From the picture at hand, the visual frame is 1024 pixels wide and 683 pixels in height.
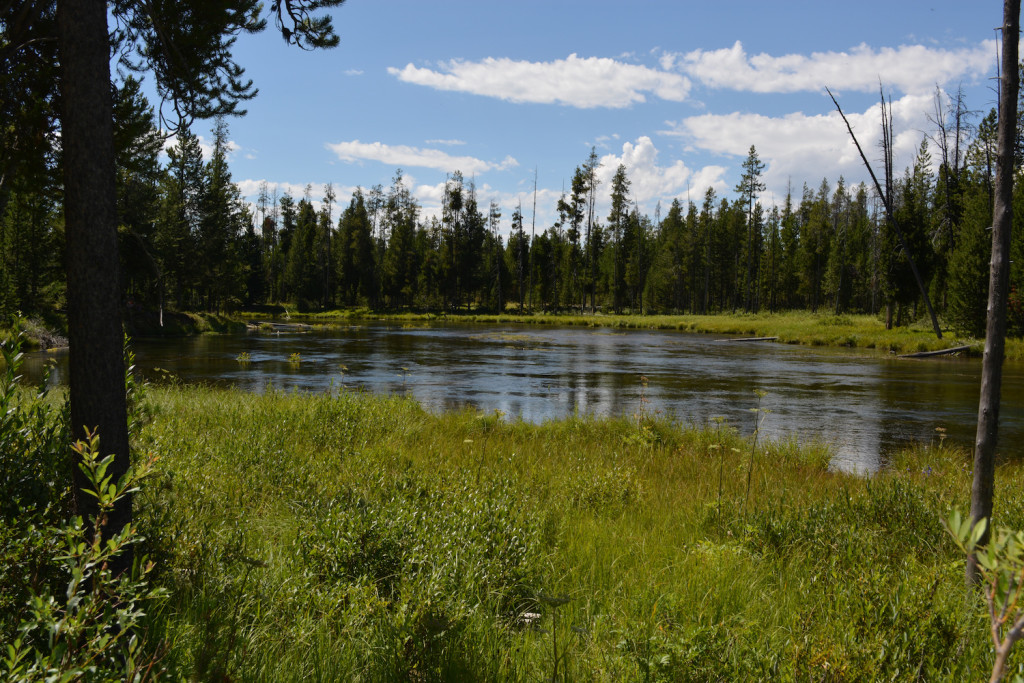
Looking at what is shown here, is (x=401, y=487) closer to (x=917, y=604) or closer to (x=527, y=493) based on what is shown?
(x=527, y=493)

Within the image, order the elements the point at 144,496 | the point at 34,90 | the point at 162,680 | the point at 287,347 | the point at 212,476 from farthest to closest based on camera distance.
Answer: the point at 287,347 → the point at 212,476 → the point at 34,90 → the point at 144,496 → the point at 162,680

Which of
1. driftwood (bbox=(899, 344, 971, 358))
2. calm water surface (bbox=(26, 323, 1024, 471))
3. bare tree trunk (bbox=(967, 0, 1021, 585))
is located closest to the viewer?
bare tree trunk (bbox=(967, 0, 1021, 585))

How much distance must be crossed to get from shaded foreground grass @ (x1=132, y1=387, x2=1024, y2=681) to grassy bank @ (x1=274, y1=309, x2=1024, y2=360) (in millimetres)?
27163

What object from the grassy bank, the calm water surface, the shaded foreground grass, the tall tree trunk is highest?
the tall tree trunk

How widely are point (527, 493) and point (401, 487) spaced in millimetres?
1376

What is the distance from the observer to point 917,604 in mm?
3449

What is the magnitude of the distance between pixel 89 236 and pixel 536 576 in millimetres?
3429

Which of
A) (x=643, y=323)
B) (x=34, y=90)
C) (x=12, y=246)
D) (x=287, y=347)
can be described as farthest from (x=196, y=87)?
(x=643, y=323)

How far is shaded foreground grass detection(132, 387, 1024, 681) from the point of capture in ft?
10.0

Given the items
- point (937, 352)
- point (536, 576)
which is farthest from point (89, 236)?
point (937, 352)

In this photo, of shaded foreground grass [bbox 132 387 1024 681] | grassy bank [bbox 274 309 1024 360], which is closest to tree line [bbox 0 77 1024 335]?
grassy bank [bbox 274 309 1024 360]

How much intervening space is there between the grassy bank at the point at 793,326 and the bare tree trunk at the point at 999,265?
27.8 m

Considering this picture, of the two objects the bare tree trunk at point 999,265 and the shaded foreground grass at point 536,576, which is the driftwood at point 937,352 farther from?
the bare tree trunk at point 999,265

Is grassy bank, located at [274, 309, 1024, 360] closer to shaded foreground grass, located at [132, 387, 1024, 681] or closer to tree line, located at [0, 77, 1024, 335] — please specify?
tree line, located at [0, 77, 1024, 335]
